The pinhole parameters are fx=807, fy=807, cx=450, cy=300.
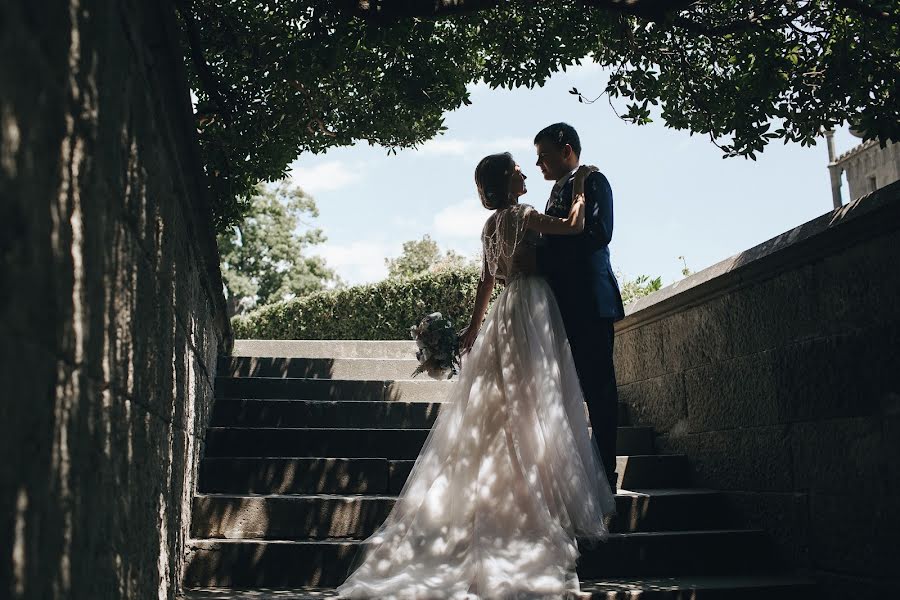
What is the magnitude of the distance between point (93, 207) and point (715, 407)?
14.3 feet

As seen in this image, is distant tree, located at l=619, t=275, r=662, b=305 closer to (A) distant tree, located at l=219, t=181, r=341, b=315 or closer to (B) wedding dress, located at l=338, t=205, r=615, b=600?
(B) wedding dress, located at l=338, t=205, r=615, b=600

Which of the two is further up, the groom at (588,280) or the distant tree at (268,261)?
the distant tree at (268,261)

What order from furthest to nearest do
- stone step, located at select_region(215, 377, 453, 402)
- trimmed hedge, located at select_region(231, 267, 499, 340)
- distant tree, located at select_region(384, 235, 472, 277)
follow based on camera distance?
distant tree, located at select_region(384, 235, 472, 277)
trimmed hedge, located at select_region(231, 267, 499, 340)
stone step, located at select_region(215, 377, 453, 402)

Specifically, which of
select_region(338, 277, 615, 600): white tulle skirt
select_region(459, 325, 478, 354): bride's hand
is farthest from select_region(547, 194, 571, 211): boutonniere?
select_region(459, 325, 478, 354): bride's hand

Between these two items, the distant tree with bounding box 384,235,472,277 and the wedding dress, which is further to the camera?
the distant tree with bounding box 384,235,472,277

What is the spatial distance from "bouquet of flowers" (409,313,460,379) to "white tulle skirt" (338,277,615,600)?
28 cm

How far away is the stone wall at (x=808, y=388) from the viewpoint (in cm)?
364

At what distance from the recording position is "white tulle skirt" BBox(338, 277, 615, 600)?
142 inches

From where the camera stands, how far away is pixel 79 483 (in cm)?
146

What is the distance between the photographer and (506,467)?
13.5 ft

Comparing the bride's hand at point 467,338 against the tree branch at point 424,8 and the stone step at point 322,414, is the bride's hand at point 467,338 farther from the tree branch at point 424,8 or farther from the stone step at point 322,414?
the tree branch at point 424,8

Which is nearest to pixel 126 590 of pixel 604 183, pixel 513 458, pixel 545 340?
pixel 513 458

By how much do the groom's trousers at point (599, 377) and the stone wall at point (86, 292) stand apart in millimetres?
2481

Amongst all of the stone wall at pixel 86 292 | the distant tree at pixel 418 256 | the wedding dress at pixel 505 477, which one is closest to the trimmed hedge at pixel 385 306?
the wedding dress at pixel 505 477
